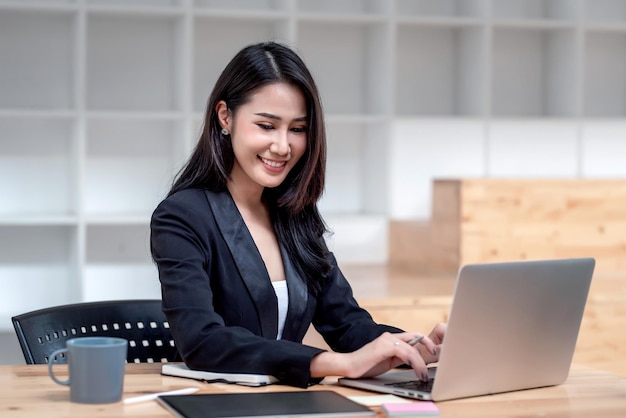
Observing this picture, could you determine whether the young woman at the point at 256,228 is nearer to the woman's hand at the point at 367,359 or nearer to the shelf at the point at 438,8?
the woman's hand at the point at 367,359

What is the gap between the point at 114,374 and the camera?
1.55m

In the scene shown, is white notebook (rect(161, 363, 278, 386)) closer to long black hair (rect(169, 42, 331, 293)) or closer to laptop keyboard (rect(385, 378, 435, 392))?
laptop keyboard (rect(385, 378, 435, 392))

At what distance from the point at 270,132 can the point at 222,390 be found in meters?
0.63

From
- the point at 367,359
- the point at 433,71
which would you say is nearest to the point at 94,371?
the point at 367,359

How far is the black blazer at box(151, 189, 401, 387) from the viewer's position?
177cm

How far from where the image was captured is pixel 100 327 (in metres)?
2.15

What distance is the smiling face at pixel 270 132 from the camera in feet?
6.84

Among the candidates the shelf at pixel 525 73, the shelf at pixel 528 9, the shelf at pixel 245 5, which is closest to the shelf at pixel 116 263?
the shelf at pixel 245 5

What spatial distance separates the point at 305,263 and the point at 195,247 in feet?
1.01

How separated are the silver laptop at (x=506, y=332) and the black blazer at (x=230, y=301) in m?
0.17

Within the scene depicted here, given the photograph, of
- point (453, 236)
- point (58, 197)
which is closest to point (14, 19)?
point (58, 197)

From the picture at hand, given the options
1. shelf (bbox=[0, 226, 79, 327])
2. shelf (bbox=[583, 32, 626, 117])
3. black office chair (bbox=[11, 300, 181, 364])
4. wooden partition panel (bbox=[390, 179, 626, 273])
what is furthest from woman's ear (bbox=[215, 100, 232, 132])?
shelf (bbox=[583, 32, 626, 117])

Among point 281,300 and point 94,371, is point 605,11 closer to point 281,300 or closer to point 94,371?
point 281,300

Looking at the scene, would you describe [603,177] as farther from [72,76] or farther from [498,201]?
[72,76]
